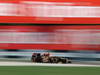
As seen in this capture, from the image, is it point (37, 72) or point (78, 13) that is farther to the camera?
point (78, 13)

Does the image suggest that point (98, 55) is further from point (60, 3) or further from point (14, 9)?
point (14, 9)

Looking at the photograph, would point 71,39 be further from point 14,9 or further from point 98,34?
point 14,9

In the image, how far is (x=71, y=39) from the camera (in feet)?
13.9

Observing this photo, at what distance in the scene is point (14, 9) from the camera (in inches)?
167

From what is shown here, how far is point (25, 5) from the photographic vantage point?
4.24 meters

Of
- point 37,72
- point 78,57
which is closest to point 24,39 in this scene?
point 78,57

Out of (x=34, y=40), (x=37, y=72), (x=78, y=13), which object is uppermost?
(x=78, y=13)

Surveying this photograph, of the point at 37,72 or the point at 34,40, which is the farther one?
the point at 34,40

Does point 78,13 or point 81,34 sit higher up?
point 78,13

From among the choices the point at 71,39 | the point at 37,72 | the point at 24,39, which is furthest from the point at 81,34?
the point at 37,72

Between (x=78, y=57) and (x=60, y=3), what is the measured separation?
75cm

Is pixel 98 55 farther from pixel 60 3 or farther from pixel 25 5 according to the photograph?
pixel 25 5

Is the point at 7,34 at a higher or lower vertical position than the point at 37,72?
higher

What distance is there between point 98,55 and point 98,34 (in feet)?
0.89
